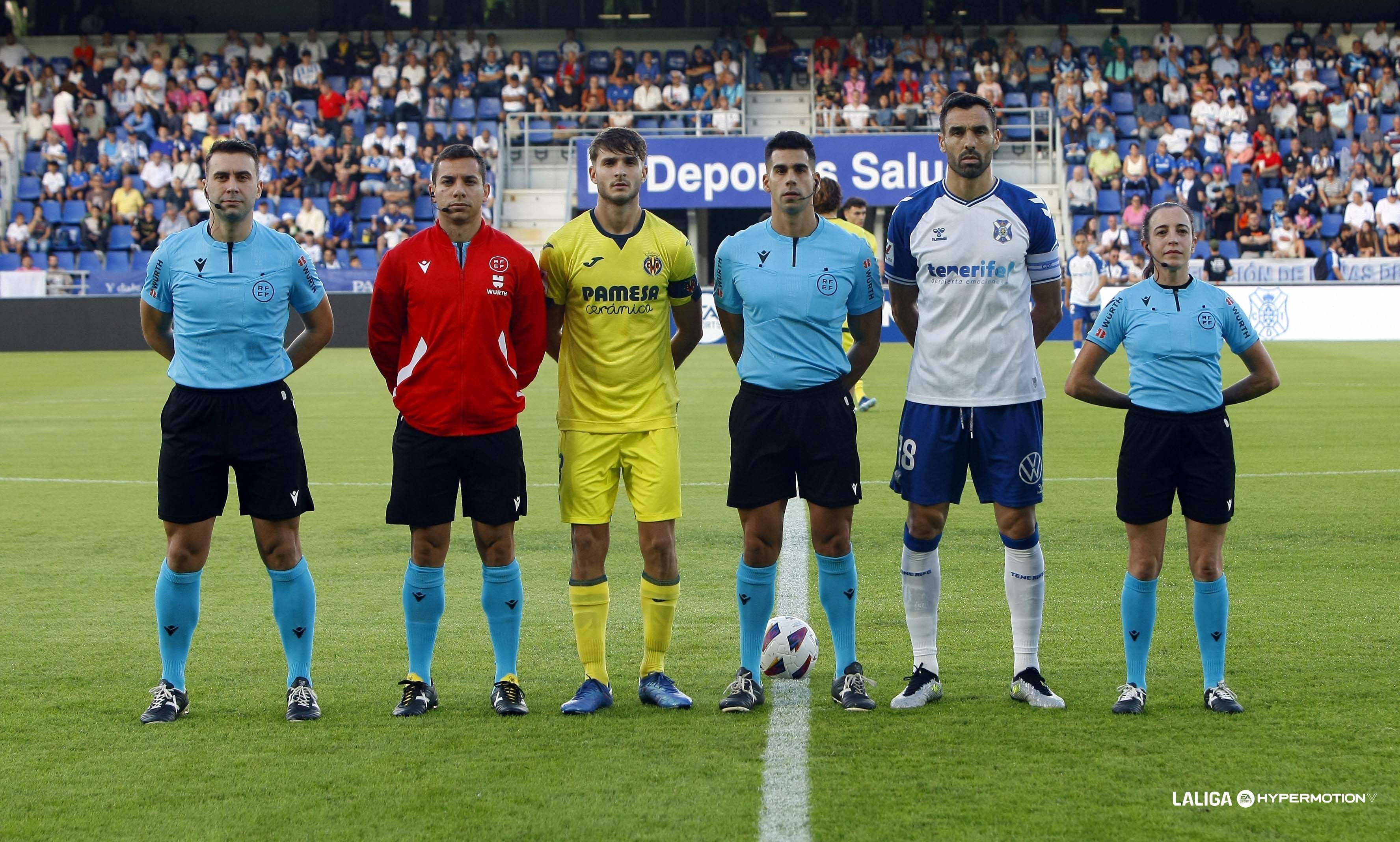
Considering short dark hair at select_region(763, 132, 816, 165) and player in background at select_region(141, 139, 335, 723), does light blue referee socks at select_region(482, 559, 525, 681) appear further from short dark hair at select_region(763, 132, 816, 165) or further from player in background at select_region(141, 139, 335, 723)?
short dark hair at select_region(763, 132, 816, 165)

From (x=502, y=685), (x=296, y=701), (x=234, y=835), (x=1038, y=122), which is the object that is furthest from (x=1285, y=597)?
(x=1038, y=122)

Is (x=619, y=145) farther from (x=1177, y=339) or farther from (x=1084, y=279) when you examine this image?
(x=1084, y=279)

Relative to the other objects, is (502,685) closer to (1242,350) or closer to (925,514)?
(925,514)

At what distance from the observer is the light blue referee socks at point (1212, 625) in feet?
15.4

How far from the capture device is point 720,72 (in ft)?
101

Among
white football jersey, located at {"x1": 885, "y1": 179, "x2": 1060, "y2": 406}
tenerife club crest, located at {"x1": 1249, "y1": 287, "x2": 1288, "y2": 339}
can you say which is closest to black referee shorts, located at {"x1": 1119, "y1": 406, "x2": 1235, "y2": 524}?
white football jersey, located at {"x1": 885, "y1": 179, "x2": 1060, "y2": 406}

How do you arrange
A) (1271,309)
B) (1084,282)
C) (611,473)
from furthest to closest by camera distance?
(1271,309) → (1084,282) → (611,473)

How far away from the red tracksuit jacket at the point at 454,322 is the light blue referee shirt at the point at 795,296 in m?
0.72

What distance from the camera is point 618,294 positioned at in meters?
4.81

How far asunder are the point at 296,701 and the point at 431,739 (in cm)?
54

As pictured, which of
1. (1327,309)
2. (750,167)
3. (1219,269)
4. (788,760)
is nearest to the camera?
(788,760)

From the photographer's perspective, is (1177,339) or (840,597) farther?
(840,597)

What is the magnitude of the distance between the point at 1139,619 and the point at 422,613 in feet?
7.90

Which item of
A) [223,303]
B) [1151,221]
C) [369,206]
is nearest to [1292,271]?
[369,206]
